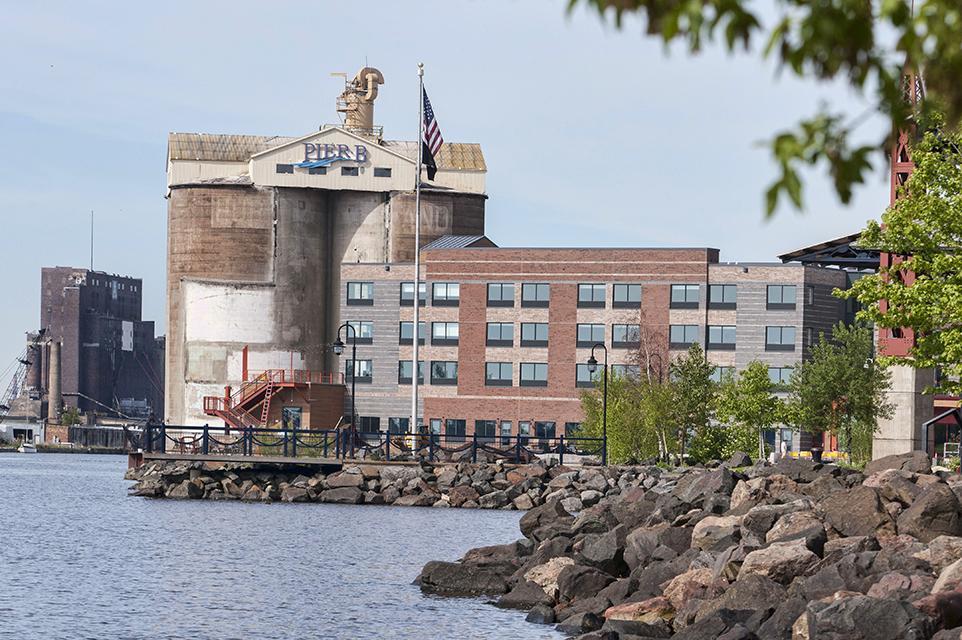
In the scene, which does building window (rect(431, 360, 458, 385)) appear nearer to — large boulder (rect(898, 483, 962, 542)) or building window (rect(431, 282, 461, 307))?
building window (rect(431, 282, 461, 307))

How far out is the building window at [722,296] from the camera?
109m

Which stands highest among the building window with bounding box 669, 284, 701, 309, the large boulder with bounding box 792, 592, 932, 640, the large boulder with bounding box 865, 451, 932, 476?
the building window with bounding box 669, 284, 701, 309

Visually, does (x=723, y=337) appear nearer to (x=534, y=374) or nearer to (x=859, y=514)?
(x=534, y=374)

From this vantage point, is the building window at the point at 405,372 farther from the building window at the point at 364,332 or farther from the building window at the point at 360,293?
the building window at the point at 360,293

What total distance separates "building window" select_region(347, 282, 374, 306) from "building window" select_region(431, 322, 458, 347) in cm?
546

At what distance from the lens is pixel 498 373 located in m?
114

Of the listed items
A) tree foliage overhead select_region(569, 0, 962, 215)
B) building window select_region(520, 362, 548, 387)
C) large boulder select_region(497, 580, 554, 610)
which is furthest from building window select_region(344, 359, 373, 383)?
tree foliage overhead select_region(569, 0, 962, 215)

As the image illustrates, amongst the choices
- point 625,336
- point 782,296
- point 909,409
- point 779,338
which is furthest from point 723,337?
point 909,409

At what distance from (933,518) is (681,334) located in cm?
7947

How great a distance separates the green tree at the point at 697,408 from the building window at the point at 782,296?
23.4 m

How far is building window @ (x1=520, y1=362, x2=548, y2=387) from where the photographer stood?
113438mm

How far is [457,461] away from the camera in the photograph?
7894 cm

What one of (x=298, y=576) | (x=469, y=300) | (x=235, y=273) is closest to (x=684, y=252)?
(x=469, y=300)

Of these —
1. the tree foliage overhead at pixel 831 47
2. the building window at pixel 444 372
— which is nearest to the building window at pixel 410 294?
the building window at pixel 444 372
